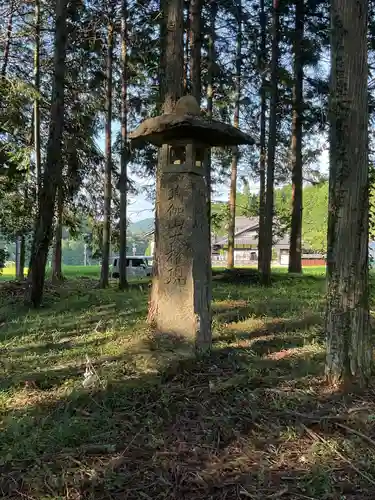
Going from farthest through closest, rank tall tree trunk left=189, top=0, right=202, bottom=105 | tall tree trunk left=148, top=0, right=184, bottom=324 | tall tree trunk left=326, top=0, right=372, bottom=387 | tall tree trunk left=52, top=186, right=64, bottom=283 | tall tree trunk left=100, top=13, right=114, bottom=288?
tall tree trunk left=52, top=186, right=64, bottom=283, tall tree trunk left=100, top=13, right=114, bottom=288, tall tree trunk left=189, top=0, right=202, bottom=105, tall tree trunk left=148, top=0, right=184, bottom=324, tall tree trunk left=326, top=0, right=372, bottom=387

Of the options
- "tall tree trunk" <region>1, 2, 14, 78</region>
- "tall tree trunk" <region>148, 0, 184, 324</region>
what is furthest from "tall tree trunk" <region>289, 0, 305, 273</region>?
"tall tree trunk" <region>148, 0, 184, 324</region>

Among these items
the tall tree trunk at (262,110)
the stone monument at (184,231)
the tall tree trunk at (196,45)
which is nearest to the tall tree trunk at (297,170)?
the tall tree trunk at (262,110)

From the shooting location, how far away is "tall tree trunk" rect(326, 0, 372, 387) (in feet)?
13.0

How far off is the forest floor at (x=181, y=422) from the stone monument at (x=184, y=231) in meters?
0.33

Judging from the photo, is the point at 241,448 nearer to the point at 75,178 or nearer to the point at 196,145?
the point at 196,145

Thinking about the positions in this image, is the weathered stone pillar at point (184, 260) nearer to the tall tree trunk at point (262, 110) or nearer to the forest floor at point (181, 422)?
the forest floor at point (181, 422)

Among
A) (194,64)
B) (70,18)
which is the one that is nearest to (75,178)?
(70,18)

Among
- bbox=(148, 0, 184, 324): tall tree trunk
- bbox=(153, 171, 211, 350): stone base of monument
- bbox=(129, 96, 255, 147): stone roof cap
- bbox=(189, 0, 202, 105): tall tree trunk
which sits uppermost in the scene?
bbox=(189, 0, 202, 105): tall tree trunk

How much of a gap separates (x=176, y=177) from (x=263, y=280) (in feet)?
27.6

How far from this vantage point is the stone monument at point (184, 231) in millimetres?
5430

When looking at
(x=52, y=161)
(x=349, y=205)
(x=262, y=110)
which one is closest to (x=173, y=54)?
(x=52, y=161)

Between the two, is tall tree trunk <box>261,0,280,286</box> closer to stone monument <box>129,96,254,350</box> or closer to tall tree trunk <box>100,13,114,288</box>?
tall tree trunk <box>100,13,114,288</box>

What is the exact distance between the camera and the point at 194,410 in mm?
3992

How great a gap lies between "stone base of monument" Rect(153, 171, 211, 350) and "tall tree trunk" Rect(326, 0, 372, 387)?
5.80 ft
